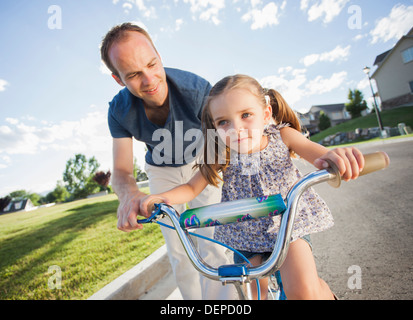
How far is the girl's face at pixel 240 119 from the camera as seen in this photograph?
5.48ft

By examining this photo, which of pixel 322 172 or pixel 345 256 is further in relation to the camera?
pixel 345 256

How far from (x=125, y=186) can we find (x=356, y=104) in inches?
1617

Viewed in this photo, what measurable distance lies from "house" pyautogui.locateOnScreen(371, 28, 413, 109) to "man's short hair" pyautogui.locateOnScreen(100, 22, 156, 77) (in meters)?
31.3

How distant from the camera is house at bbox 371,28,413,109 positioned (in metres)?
24.8

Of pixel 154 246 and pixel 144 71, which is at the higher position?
pixel 144 71

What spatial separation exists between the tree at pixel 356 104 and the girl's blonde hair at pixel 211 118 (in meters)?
40.2

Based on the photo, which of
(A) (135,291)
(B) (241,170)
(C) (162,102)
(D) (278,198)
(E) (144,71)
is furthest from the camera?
(A) (135,291)

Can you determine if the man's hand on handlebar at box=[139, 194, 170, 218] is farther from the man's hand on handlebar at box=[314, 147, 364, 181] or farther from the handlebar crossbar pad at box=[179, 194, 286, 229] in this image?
the man's hand on handlebar at box=[314, 147, 364, 181]

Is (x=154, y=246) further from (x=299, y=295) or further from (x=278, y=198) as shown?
(x=278, y=198)

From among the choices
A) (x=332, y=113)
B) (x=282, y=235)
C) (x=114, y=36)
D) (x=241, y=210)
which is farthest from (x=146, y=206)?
(x=332, y=113)

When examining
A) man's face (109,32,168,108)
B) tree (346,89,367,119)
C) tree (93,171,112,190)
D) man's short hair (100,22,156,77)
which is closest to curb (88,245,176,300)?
man's face (109,32,168,108)

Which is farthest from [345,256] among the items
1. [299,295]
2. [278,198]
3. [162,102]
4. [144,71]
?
[144,71]

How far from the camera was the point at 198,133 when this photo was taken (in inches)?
105
